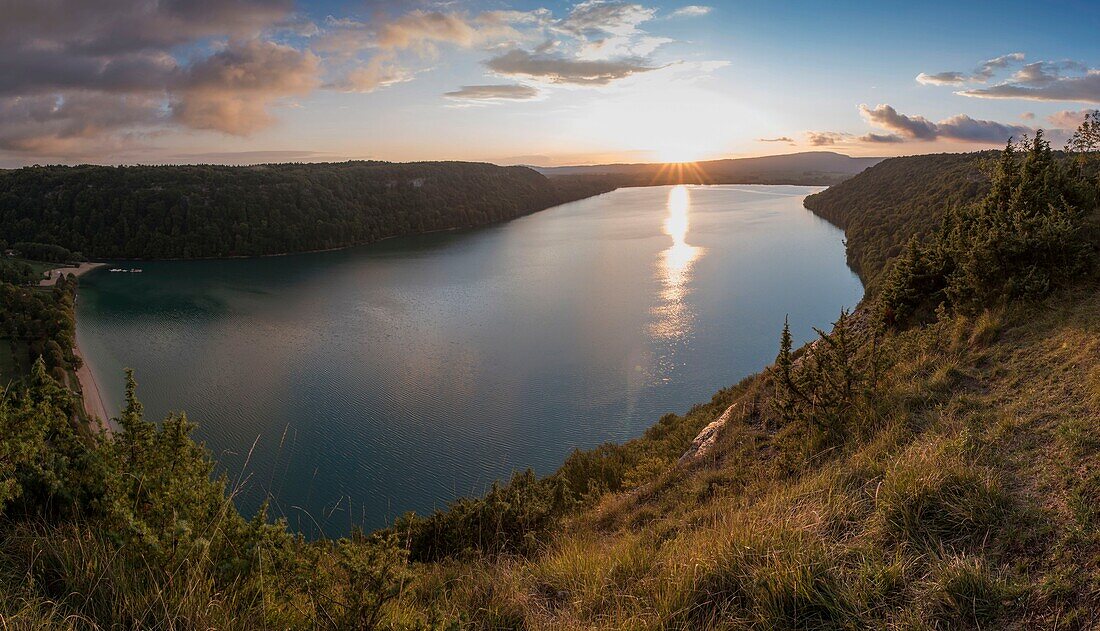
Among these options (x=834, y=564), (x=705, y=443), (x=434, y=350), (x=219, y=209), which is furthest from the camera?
(x=219, y=209)

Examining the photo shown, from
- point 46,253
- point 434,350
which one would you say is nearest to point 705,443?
point 434,350

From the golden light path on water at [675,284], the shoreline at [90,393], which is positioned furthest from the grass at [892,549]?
the golden light path on water at [675,284]

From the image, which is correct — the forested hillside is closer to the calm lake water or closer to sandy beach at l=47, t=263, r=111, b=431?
the calm lake water

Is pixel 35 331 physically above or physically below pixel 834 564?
below

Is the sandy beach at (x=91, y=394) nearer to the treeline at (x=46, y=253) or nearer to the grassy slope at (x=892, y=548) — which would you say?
the grassy slope at (x=892, y=548)

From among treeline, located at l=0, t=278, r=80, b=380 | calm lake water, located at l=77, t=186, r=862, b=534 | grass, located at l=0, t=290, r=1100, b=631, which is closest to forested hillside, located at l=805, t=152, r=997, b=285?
calm lake water, located at l=77, t=186, r=862, b=534

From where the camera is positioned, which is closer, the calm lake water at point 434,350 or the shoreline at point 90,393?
the calm lake water at point 434,350

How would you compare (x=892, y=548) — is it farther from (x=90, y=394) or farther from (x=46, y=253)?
A: (x=46, y=253)
